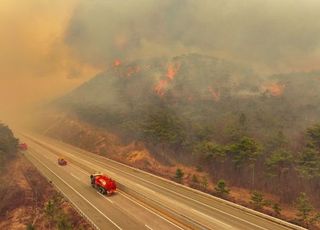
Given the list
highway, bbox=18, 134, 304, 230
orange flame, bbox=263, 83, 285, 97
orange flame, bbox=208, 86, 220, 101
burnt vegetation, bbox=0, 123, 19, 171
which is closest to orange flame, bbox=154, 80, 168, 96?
orange flame, bbox=208, 86, 220, 101

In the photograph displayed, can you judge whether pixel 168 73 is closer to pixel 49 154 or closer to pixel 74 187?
pixel 49 154

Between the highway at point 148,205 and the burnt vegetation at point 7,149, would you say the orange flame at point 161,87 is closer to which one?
the burnt vegetation at point 7,149

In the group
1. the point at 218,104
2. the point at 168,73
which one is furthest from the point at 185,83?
the point at 218,104

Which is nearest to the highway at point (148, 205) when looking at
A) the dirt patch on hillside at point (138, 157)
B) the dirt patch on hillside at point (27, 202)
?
the dirt patch on hillside at point (27, 202)

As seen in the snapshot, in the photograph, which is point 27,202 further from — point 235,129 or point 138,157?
point 235,129

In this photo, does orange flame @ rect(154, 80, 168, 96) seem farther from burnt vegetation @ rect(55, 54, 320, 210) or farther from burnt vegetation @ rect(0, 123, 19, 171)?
burnt vegetation @ rect(0, 123, 19, 171)

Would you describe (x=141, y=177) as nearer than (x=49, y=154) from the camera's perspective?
Yes
